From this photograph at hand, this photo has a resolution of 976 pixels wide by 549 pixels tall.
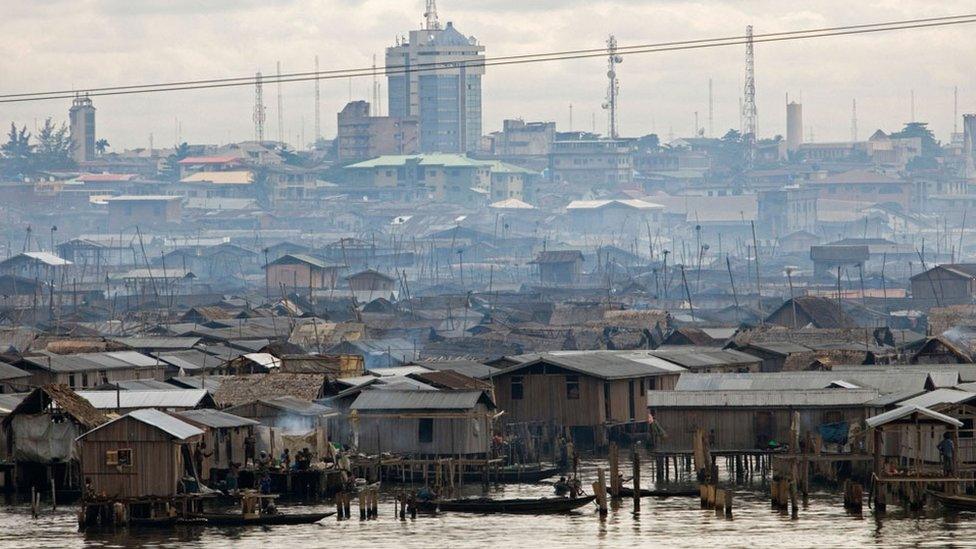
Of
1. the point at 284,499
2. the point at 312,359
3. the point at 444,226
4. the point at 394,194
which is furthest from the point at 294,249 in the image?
the point at 284,499

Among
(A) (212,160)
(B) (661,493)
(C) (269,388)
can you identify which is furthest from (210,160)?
Result: (B) (661,493)

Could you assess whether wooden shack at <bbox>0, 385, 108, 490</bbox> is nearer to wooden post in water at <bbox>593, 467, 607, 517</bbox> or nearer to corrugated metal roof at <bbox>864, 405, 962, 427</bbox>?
wooden post in water at <bbox>593, 467, 607, 517</bbox>

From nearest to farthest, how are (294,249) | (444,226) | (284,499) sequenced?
1. (284,499)
2. (294,249)
3. (444,226)

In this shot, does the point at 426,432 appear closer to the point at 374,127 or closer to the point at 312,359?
the point at 312,359

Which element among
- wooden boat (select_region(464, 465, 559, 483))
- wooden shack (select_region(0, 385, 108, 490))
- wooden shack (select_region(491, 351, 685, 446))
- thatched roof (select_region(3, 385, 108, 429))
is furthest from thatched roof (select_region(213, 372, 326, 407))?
wooden shack (select_region(0, 385, 108, 490))

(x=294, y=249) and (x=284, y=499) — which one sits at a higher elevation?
(x=294, y=249)

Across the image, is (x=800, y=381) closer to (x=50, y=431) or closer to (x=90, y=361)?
(x=50, y=431)

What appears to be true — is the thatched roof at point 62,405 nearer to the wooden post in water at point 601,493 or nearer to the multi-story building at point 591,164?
the wooden post in water at point 601,493
